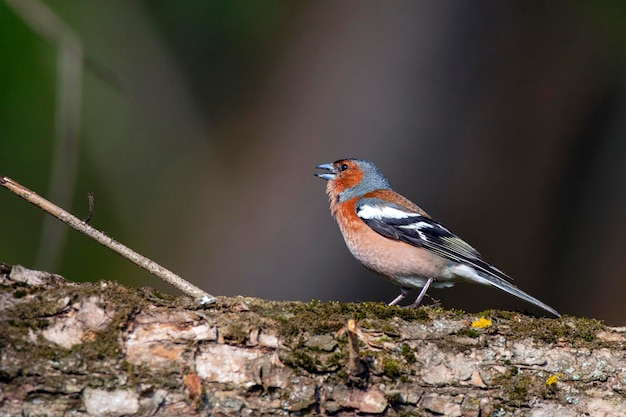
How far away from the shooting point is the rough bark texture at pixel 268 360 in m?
3.19

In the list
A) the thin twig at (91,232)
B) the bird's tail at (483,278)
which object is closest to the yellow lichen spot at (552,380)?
the bird's tail at (483,278)

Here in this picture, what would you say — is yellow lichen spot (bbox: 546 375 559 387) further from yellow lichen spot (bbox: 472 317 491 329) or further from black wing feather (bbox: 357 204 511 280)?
black wing feather (bbox: 357 204 511 280)

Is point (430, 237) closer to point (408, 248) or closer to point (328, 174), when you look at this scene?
point (408, 248)

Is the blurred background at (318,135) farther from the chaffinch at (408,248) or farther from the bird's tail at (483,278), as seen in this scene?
the bird's tail at (483,278)

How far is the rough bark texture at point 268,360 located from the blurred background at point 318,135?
510cm

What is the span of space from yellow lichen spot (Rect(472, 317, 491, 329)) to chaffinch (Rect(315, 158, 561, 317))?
5.17 feet

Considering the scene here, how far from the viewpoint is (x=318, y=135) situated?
938 centimetres

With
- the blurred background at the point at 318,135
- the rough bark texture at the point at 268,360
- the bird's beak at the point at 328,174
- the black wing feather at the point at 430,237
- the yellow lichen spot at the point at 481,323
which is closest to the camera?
the rough bark texture at the point at 268,360

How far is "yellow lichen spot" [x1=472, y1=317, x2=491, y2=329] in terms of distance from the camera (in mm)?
3840

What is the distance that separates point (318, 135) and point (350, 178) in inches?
89.3

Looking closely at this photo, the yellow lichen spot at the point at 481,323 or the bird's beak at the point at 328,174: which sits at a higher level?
the bird's beak at the point at 328,174

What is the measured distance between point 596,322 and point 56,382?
2.96 m

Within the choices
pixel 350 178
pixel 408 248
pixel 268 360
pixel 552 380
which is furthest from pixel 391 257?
pixel 268 360

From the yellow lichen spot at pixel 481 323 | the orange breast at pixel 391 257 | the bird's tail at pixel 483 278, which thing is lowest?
the yellow lichen spot at pixel 481 323
